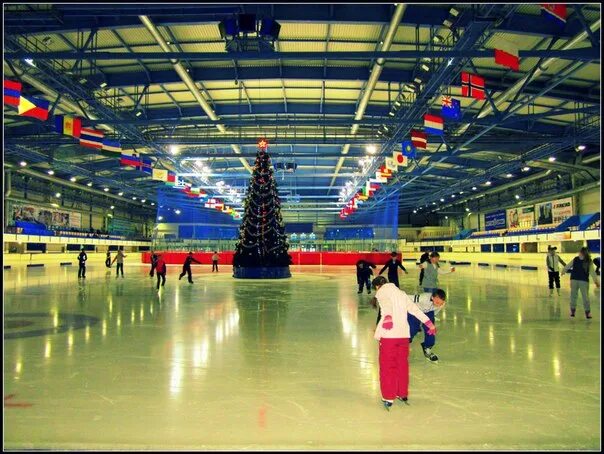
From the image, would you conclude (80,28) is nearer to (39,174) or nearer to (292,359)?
(292,359)

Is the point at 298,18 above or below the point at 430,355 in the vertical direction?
above

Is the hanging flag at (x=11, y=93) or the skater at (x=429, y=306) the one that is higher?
the hanging flag at (x=11, y=93)

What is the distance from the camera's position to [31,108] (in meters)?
14.0

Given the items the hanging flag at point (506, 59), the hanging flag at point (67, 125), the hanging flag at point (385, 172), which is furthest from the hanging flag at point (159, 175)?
the hanging flag at point (506, 59)

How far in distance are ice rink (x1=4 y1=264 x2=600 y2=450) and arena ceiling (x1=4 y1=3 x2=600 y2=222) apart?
312 inches

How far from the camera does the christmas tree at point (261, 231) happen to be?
21.0 metres

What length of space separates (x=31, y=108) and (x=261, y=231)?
406 inches

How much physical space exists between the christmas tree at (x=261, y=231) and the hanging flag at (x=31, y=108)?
8.89 metres

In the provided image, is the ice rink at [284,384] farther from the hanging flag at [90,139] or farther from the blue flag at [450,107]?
the hanging flag at [90,139]

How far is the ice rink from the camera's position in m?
3.66

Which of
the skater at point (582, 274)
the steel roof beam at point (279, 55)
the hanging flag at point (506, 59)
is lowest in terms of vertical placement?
the skater at point (582, 274)

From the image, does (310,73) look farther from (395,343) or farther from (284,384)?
(395,343)

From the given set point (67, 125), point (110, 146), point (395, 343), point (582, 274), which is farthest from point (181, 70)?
point (395, 343)

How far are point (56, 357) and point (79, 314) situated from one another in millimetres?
4434
